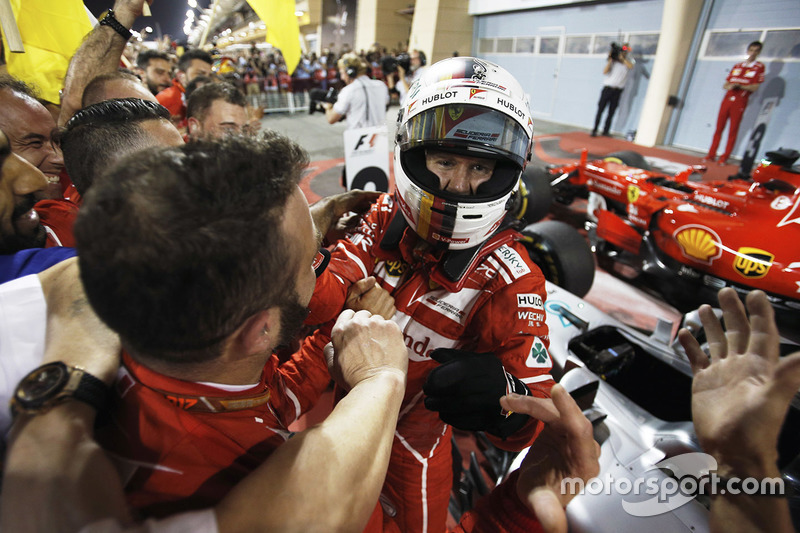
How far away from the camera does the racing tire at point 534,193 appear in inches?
172

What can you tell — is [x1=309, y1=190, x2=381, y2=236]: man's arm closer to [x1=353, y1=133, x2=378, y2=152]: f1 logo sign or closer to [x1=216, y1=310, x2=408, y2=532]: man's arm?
[x1=216, y1=310, x2=408, y2=532]: man's arm

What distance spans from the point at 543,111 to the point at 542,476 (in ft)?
45.6

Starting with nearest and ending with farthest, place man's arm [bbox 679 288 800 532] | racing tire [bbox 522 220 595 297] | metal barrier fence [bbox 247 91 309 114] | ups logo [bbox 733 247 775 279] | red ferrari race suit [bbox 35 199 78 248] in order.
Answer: man's arm [bbox 679 288 800 532], red ferrari race suit [bbox 35 199 78 248], ups logo [bbox 733 247 775 279], racing tire [bbox 522 220 595 297], metal barrier fence [bbox 247 91 309 114]

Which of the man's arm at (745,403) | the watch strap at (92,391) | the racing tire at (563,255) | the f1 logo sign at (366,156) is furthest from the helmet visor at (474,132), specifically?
the f1 logo sign at (366,156)

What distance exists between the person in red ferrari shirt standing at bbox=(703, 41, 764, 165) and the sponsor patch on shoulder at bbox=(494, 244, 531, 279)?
346 inches

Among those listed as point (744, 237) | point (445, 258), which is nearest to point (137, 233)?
point (445, 258)

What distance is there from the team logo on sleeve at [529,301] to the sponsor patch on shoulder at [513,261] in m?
0.08

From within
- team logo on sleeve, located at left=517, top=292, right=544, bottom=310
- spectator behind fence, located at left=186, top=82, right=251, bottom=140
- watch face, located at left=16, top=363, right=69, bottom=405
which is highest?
spectator behind fence, located at left=186, top=82, right=251, bottom=140

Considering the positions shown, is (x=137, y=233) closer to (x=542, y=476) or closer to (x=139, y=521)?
(x=139, y=521)

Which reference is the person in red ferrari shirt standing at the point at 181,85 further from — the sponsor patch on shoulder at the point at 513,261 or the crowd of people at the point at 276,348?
the sponsor patch on shoulder at the point at 513,261

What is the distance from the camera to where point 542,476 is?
99 cm

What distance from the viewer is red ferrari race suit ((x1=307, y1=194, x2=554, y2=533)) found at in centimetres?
131

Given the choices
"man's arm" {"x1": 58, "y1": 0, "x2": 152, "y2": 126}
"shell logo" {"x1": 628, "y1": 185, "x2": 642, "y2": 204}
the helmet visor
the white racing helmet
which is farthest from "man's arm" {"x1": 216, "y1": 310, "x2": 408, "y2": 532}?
"shell logo" {"x1": 628, "y1": 185, "x2": 642, "y2": 204}

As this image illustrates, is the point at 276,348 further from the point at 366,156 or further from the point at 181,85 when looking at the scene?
the point at 181,85
